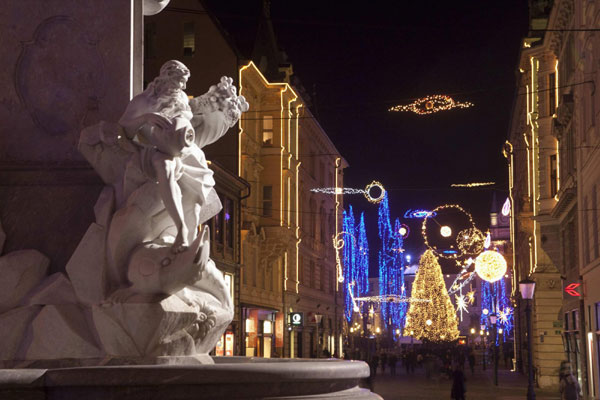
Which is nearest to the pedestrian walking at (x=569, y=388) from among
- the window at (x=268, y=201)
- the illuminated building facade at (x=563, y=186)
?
the illuminated building facade at (x=563, y=186)

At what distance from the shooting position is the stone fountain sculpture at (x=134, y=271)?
23.8ft

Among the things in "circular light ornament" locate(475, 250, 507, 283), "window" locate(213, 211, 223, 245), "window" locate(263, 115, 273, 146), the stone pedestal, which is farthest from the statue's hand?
"window" locate(263, 115, 273, 146)

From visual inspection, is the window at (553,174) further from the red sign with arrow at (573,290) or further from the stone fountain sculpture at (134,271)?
the stone fountain sculpture at (134,271)

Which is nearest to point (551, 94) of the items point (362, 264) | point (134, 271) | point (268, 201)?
point (268, 201)

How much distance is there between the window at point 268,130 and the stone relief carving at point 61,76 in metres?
42.8

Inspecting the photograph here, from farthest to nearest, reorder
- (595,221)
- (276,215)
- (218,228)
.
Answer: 1. (276,215)
2. (218,228)
3. (595,221)

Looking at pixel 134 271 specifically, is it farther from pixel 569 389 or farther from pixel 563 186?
pixel 563 186

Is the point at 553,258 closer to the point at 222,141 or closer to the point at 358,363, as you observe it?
the point at 222,141

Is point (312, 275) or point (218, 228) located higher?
point (218, 228)

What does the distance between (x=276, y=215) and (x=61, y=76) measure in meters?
42.5

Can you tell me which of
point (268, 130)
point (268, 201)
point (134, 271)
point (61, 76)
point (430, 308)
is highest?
point (268, 130)

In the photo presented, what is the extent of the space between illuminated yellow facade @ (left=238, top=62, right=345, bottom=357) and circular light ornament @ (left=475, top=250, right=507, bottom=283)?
38.6 feet

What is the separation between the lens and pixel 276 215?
51.1 m

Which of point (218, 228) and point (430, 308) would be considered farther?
point (430, 308)
